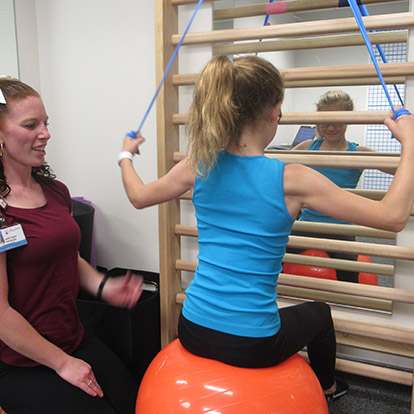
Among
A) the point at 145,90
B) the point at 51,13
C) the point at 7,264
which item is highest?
the point at 51,13

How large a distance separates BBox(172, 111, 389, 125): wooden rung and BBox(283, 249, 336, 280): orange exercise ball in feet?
2.00

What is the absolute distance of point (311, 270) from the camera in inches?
75.8

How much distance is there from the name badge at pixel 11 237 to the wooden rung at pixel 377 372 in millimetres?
1342

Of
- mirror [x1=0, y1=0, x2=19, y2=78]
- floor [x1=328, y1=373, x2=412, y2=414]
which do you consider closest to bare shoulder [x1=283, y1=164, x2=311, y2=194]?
floor [x1=328, y1=373, x2=412, y2=414]

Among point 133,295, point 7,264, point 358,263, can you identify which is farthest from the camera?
point 358,263

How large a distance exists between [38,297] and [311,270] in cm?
115

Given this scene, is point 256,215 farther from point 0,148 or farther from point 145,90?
point 145,90

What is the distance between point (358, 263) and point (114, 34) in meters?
1.64

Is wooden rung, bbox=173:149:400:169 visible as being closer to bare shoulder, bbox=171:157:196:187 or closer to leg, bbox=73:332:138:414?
bare shoulder, bbox=171:157:196:187

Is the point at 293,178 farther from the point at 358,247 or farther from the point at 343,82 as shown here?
the point at 343,82

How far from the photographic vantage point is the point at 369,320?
1773 millimetres

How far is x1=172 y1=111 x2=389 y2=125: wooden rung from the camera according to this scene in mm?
1550

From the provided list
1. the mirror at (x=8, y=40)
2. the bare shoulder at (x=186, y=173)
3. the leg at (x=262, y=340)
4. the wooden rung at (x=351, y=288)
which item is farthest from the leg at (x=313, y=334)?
the mirror at (x=8, y=40)

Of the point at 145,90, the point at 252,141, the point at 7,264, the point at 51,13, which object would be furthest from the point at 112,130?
the point at 252,141
